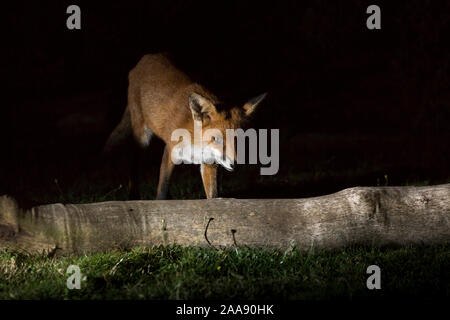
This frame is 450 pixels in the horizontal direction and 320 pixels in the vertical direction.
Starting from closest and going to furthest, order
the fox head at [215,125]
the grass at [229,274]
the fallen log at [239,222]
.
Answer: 1. the grass at [229,274]
2. the fallen log at [239,222]
3. the fox head at [215,125]

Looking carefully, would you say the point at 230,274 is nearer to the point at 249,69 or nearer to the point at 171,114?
the point at 171,114

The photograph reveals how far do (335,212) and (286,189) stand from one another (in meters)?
2.41

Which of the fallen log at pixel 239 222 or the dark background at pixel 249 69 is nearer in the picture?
the fallen log at pixel 239 222

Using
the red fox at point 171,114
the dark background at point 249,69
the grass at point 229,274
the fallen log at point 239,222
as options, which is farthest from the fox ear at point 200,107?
the grass at point 229,274

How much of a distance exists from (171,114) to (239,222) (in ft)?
7.58

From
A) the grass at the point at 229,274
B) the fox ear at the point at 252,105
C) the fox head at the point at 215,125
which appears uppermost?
the fox ear at the point at 252,105

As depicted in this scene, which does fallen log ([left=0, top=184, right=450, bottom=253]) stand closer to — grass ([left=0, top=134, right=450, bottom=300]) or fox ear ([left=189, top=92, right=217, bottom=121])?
grass ([left=0, top=134, right=450, bottom=300])

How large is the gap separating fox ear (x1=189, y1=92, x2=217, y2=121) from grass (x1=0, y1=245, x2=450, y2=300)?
6.19 feet

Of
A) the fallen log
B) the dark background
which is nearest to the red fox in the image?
the dark background

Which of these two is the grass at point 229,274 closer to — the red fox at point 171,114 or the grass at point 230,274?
the grass at point 230,274

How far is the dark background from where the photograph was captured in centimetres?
749

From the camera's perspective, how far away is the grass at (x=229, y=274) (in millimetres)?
3541

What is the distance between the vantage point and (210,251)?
418 cm
